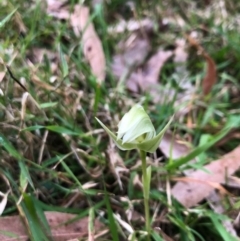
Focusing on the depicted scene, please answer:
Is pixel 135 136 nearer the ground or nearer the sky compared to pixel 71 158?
nearer the sky

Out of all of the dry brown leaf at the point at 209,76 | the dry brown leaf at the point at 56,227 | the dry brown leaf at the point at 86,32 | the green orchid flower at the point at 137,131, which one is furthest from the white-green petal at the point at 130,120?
the dry brown leaf at the point at 209,76

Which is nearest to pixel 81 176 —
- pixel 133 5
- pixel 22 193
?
pixel 22 193

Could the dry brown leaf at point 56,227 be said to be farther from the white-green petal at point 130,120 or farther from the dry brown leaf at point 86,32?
the dry brown leaf at point 86,32

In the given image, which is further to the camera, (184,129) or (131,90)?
(131,90)

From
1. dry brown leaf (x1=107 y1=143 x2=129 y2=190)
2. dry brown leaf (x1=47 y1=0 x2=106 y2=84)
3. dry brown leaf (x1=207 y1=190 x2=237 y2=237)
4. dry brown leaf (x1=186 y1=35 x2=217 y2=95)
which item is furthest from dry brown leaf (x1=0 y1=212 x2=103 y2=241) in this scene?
dry brown leaf (x1=186 y1=35 x2=217 y2=95)

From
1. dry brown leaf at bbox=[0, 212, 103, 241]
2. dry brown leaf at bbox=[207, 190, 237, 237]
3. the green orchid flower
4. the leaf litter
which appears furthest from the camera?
the leaf litter

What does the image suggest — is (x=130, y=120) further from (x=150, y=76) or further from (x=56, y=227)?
(x=150, y=76)

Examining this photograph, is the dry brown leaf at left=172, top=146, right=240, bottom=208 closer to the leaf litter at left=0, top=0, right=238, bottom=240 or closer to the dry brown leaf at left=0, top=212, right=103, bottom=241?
the leaf litter at left=0, top=0, right=238, bottom=240

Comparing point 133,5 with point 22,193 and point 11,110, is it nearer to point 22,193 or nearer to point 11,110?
point 11,110
